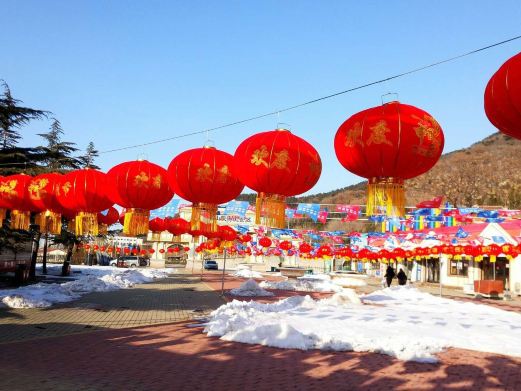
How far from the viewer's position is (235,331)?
381 inches

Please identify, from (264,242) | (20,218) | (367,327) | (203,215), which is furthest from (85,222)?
(264,242)

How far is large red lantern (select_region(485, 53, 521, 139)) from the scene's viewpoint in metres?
4.86

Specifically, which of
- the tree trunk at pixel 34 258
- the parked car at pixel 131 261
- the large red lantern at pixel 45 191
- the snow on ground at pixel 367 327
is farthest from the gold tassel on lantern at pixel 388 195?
the parked car at pixel 131 261

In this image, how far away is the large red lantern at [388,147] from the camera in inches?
259

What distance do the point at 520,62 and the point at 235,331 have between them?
737 centimetres

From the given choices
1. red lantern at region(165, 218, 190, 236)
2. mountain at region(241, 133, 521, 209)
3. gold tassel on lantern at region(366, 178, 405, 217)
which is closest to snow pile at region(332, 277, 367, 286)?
red lantern at region(165, 218, 190, 236)

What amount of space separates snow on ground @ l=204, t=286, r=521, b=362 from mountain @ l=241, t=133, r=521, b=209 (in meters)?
53.8

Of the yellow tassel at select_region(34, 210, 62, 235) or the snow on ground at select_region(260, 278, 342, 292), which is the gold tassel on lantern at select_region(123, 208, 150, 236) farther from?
the snow on ground at select_region(260, 278, 342, 292)

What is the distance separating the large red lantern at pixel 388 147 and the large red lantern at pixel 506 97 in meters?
1.32

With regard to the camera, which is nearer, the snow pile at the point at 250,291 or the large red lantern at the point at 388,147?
the large red lantern at the point at 388,147

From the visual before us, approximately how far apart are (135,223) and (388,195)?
251 inches

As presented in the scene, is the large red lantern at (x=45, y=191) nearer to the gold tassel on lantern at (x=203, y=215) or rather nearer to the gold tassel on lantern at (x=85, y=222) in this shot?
the gold tassel on lantern at (x=85, y=222)

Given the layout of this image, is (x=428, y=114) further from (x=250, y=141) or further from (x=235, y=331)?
(x=235, y=331)

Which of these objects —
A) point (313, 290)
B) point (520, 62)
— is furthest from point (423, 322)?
point (313, 290)
